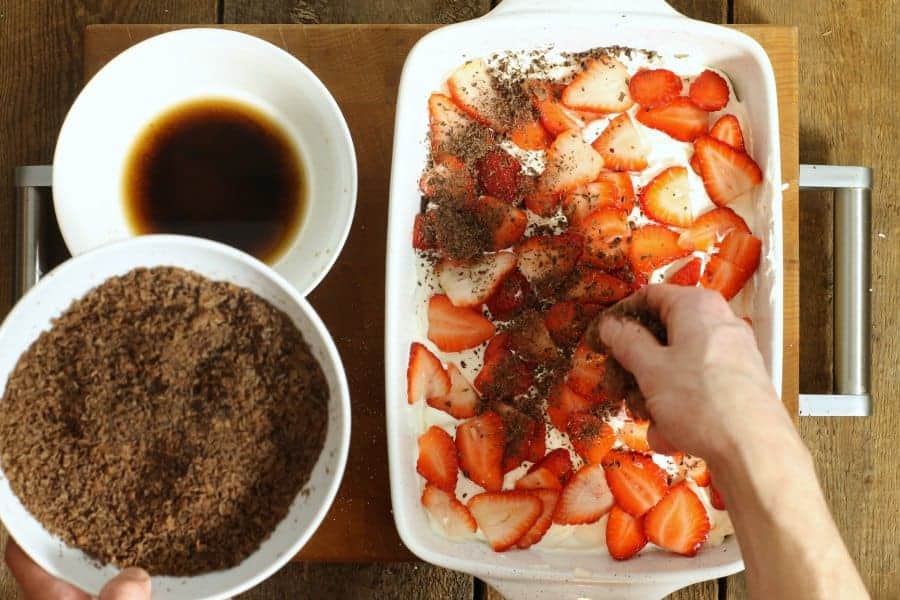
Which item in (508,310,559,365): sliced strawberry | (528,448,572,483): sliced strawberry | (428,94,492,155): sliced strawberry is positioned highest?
(428,94,492,155): sliced strawberry

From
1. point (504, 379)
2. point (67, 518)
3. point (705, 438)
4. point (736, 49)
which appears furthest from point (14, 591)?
point (736, 49)

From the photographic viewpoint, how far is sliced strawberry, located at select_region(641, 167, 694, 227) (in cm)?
93

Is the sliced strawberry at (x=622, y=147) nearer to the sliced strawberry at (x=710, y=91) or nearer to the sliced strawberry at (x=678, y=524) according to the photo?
the sliced strawberry at (x=710, y=91)

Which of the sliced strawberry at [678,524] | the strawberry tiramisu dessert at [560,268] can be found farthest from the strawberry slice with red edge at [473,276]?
the sliced strawberry at [678,524]

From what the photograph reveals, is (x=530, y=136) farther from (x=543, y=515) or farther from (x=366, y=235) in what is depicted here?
(x=543, y=515)

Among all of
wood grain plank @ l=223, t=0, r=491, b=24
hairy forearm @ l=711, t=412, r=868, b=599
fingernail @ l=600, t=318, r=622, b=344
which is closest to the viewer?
hairy forearm @ l=711, t=412, r=868, b=599

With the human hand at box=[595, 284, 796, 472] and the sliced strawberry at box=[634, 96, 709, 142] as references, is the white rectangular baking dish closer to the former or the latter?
the sliced strawberry at box=[634, 96, 709, 142]

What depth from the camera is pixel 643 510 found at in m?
0.90

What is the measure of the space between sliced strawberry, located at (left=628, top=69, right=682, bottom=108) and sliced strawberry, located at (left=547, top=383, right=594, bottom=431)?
1.14 ft

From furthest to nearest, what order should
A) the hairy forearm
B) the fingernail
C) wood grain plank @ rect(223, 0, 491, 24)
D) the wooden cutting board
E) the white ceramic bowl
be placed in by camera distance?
wood grain plank @ rect(223, 0, 491, 24)
the wooden cutting board
the white ceramic bowl
the fingernail
the hairy forearm

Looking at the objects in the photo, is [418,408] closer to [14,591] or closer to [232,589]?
[232,589]

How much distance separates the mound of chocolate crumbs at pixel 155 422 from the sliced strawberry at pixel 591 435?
0.33 m

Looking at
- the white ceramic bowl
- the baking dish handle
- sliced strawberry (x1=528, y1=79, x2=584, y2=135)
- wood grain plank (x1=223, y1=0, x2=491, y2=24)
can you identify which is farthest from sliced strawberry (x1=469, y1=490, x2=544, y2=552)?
wood grain plank (x1=223, y1=0, x2=491, y2=24)

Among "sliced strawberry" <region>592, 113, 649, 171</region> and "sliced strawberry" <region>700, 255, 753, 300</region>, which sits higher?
"sliced strawberry" <region>592, 113, 649, 171</region>
